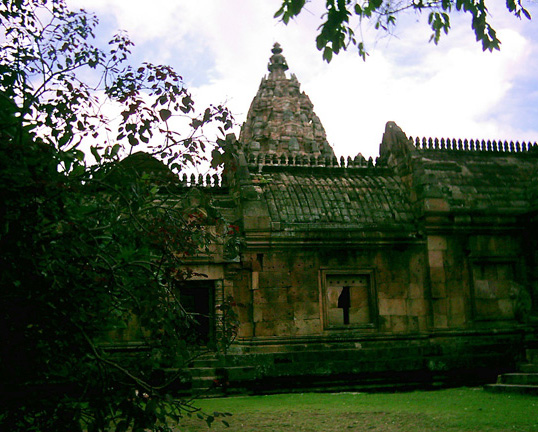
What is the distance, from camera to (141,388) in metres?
4.62

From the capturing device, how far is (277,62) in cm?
2800

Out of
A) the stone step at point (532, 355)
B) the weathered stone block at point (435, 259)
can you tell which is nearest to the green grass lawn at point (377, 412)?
the stone step at point (532, 355)

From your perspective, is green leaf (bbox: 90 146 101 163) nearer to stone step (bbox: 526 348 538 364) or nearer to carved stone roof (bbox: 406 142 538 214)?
stone step (bbox: 526 348 538 364)

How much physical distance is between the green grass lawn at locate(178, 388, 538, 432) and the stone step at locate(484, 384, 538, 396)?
0.62 feet

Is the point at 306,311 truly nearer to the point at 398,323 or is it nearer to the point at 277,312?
the point at 277,312

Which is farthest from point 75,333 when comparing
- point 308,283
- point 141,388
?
point 308,283

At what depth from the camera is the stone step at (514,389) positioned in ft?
33.1

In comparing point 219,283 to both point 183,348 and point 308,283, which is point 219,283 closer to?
point 308,283

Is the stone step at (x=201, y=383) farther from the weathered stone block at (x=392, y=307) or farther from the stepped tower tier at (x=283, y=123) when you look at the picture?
the stepped tower tier at (x=283, y=123)

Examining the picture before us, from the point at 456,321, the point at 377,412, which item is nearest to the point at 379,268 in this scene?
the point at 456,321

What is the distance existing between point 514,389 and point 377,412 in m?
2.98

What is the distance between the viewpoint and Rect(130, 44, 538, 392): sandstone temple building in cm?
1295

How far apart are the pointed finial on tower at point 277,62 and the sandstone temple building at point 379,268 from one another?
489 inches

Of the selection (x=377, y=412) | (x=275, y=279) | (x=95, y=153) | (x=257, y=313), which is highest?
(x=95, y=153)
